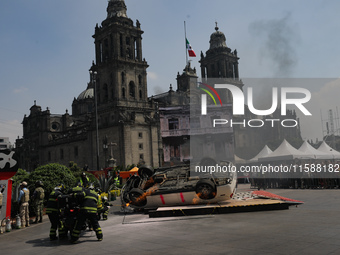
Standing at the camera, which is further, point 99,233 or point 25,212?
point 25,212

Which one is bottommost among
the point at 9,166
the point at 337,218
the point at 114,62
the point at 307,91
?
the point at 337,218

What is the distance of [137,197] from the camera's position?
14.5m

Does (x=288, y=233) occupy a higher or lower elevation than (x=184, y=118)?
lower

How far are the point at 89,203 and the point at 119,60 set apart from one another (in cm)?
5425

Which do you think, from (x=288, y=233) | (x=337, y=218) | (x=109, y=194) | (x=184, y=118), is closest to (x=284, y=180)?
(x=109, y=194)

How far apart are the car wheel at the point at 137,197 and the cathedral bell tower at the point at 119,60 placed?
4748cm

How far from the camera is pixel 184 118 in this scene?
157 feet

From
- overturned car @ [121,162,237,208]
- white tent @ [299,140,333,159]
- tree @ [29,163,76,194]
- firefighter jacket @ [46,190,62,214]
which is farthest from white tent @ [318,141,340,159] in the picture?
firefighter jacket @ [46,190,62,214]

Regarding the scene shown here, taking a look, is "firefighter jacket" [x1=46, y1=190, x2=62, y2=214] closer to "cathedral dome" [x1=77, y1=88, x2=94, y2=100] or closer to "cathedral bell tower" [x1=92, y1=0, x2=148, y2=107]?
"cathedral bell tower" [x1=92, y1=0, x2=148, y2=107]

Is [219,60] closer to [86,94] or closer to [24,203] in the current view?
[86,94]

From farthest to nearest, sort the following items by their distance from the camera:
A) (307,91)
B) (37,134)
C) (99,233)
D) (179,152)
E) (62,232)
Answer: (37,134), (179,152), (307,91), (62,232), (99,233)

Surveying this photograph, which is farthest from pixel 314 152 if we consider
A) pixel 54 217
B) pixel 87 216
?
pixel 54 217

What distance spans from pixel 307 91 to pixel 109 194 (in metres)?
13.4

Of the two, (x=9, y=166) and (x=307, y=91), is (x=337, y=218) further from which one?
(x=9, y=166)
